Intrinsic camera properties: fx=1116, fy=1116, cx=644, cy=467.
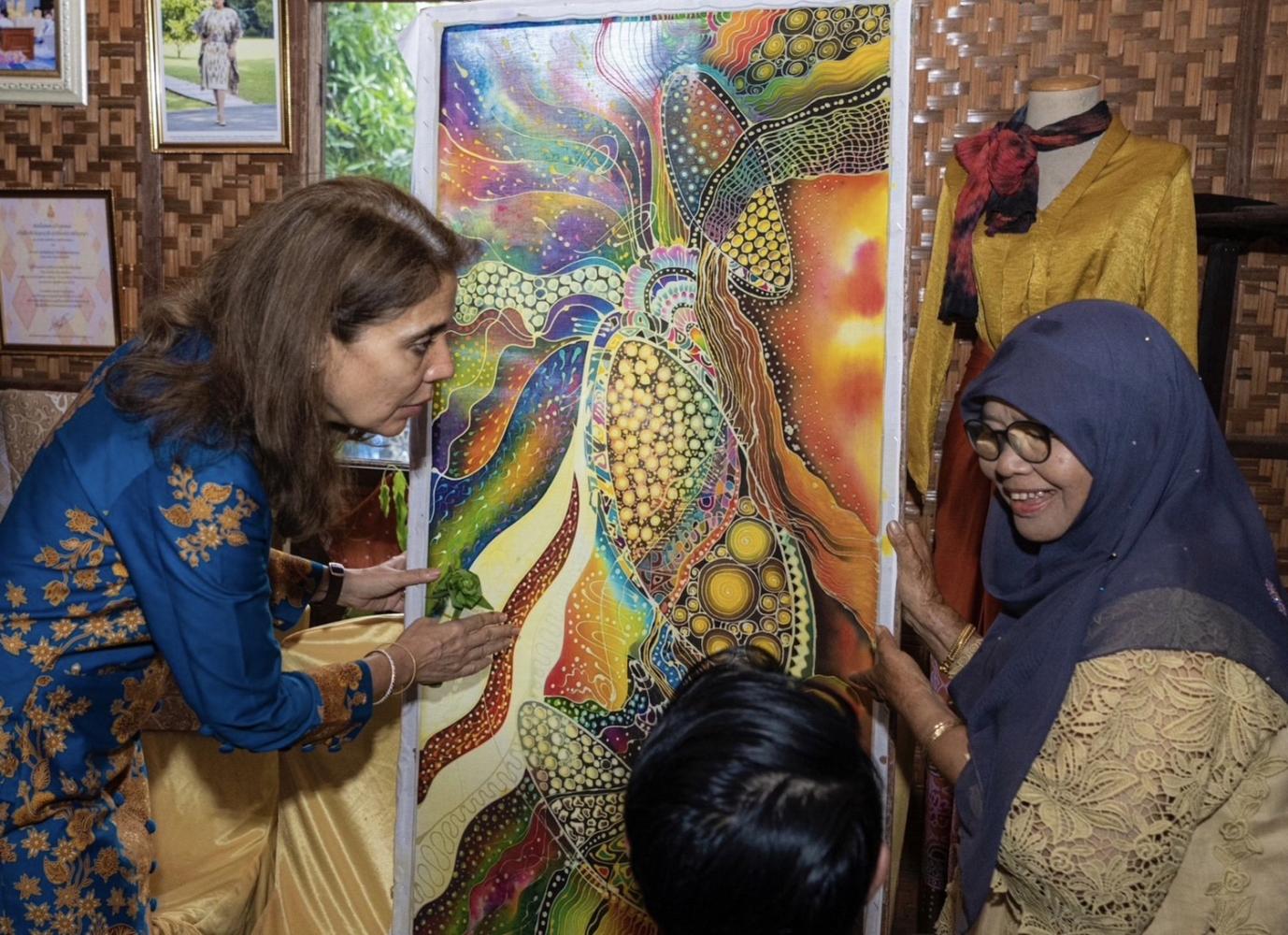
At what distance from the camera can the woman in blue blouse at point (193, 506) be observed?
4.62 ft

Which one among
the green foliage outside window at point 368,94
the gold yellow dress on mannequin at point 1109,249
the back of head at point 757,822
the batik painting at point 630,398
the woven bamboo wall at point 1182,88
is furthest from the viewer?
the green foliage outside window at point 368,94

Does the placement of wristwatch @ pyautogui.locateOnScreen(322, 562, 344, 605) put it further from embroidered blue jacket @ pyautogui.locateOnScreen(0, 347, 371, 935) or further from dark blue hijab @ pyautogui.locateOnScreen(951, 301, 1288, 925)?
dark blue hijab @ pyautogui.locateOnScreen(951, 301, 1288, 925)

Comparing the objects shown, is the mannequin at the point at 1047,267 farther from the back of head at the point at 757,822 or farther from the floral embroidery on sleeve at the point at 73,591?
the floral embroidery on sleeve at the point at 73,591

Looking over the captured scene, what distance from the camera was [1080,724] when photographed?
4.18 ft

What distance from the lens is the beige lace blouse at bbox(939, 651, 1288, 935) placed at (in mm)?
1221

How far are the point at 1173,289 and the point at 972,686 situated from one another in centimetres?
94

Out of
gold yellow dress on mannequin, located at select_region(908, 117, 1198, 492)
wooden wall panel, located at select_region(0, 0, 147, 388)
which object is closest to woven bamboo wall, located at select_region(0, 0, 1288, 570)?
gold yellow dress on mannequin, located at select_region(908, 117, 1198, 492)

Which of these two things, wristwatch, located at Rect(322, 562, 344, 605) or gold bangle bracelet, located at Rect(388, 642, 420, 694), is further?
wristwatch, located at Rect(322, 562, 344, 605)

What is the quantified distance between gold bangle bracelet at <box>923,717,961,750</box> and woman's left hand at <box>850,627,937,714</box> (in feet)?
0.17

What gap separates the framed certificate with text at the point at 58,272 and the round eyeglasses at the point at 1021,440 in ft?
9.23

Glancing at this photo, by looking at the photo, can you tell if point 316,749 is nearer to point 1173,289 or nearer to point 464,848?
point 464,848

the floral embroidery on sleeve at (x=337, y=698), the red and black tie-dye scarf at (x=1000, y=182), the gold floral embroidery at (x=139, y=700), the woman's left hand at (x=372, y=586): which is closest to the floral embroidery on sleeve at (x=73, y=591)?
the gold floral embroidery at (x=139, y=700)

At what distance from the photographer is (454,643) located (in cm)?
181

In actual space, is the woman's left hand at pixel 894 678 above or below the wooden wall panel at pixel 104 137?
below
